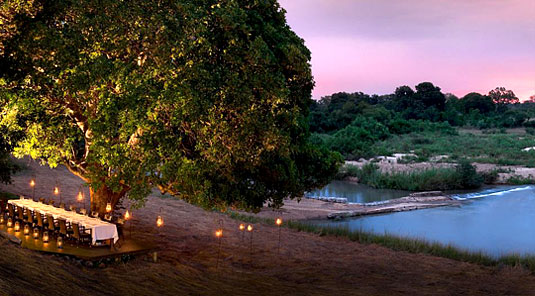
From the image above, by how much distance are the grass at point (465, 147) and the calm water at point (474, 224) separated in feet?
50.6

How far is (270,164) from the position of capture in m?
12.4

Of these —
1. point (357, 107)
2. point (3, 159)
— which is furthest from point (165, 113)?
point (357, 107)

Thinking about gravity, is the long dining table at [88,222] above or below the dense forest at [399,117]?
below

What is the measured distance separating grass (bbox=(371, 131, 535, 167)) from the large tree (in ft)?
138

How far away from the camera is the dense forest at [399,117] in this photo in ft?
199

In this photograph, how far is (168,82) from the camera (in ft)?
35.9

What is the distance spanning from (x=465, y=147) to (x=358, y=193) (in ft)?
79.7

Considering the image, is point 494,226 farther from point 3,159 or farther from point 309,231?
point 3,159

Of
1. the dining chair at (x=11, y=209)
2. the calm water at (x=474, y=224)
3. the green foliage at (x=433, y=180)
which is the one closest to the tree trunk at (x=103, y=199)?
the dining chair at (x=11, y=209)

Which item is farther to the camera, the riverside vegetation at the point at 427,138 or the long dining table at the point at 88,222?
the riverside vegetation at the point at 427,138

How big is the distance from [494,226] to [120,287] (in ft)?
73.3

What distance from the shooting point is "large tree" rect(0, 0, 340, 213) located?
10.9 meters

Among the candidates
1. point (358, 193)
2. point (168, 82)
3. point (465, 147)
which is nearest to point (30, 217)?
point (168, 82)

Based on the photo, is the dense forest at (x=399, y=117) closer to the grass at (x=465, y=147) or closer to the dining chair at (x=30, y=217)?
the grass at (x=465, y=147)
